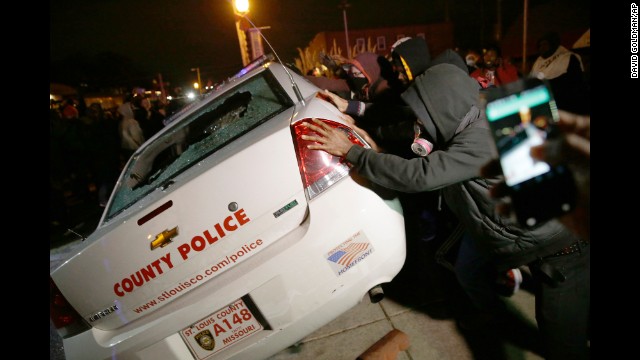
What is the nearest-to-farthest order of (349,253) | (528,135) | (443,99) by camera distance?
(528,135) < (443,99) < (349,253)

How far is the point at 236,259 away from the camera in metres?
1.79

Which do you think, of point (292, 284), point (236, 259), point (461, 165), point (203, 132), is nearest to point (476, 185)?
point (461, 165)

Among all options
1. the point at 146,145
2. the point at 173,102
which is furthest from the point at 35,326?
the point at 173,102

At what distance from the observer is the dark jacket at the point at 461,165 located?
1.57 m

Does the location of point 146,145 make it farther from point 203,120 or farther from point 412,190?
point 412,190

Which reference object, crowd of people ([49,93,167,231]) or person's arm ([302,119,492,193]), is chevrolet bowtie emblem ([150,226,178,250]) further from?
crowd of people ([49,93,167,231])

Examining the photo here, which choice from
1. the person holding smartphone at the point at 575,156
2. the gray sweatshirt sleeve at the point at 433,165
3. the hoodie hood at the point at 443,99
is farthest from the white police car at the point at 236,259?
the person holding smartphone at the point at 575,156

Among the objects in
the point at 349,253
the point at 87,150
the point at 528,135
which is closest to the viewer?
the point at 528,135

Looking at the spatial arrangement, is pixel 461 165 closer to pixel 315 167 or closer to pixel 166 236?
pixel 315 167

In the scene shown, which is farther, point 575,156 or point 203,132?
point 203,132

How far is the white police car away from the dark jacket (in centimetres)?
24

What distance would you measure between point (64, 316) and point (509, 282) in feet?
8.63

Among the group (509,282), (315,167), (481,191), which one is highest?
(315,167)

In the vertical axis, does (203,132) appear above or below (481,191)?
above
